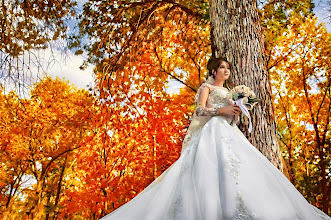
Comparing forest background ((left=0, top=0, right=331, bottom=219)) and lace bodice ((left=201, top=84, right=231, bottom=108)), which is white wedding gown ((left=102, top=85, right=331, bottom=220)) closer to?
lace bodice ((left=201, top=84, right=231, bottom=108))

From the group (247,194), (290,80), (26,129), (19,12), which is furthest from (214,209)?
(26,129)

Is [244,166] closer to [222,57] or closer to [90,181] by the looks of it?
[222,57]

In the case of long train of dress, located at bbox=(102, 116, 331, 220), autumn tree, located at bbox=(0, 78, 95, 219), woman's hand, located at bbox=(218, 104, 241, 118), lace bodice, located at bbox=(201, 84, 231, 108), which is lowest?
long train of dress, located at bbox=(102, 116, 331, 220)

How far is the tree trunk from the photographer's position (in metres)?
3.17

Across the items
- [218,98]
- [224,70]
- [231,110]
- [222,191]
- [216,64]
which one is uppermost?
[216,64]

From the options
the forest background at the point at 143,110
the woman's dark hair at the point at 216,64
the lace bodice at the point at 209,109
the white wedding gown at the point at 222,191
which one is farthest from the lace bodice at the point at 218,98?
the forest background at the point at 143,110

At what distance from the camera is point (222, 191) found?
2289 mm

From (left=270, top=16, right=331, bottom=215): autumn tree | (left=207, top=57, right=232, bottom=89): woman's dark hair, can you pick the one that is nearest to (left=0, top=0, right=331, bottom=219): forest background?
(left=270, top=16, right=331, bottom=215): autumn tree

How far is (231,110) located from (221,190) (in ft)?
3.69

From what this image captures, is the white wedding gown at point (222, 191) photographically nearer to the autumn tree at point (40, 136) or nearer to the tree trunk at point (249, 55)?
the tree trunk at point (249, 55)

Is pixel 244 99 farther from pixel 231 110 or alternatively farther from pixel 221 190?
pixel 221 190

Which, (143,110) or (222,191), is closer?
(222,191)

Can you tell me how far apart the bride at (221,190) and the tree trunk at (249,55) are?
0.56 metres

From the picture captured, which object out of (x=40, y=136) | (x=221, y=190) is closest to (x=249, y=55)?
(x=221, y=190)
